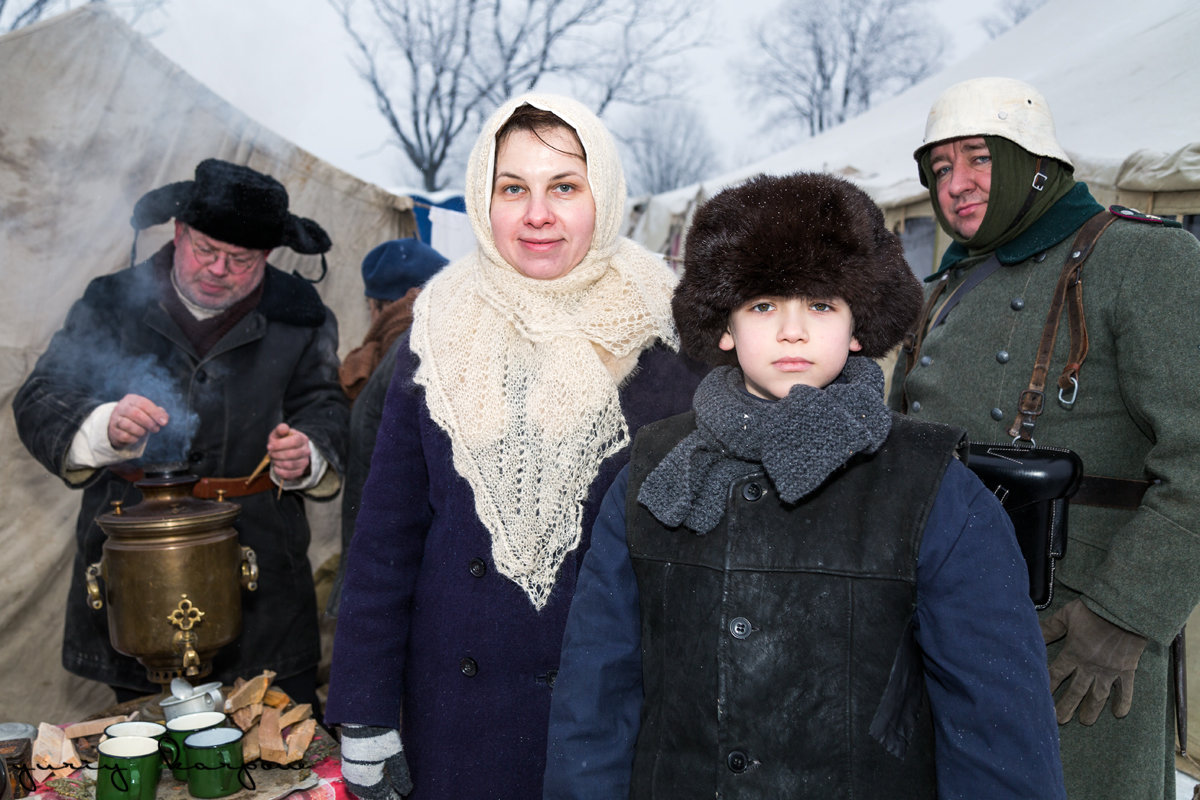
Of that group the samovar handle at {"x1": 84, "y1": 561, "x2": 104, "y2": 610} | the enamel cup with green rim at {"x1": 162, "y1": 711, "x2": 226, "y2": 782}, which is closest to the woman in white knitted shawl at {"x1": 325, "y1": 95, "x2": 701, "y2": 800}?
→ the enamel cup with green rim at {"x1": 162, "y1": 711, "x2": 226, "y2": 782}

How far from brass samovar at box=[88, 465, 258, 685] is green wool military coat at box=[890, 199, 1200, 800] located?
7.20 ft

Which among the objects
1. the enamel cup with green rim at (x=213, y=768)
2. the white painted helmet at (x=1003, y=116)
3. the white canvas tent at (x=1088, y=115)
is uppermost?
the white canvas tent at (x=1088, y=115)

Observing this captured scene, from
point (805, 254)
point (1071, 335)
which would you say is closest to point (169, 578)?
point (805, 254)

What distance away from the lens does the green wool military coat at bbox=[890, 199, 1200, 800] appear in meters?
1.79

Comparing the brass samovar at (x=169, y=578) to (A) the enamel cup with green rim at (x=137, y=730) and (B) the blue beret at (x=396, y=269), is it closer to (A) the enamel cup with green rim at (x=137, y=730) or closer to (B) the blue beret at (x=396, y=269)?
(A) the enamel cup with green rim at (x=137, y=730)

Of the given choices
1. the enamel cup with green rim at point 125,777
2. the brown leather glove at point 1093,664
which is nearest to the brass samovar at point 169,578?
the enamel cup with green rim at point 125,777

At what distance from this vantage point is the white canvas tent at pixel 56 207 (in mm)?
3660

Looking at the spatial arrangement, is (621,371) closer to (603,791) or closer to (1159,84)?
(603,791)

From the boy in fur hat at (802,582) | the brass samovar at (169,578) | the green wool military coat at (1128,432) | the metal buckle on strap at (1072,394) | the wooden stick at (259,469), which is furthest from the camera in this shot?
the wooden stick at (259,469)

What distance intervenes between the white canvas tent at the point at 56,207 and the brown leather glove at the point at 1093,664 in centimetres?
400

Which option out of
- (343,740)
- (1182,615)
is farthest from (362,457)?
(1182,615)

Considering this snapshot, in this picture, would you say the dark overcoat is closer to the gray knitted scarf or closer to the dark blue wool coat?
the dark blue wool coat

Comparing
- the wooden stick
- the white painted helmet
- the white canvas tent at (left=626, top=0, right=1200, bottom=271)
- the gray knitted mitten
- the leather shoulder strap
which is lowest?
the gray knitted mitten

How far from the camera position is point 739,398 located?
145 centimetres
